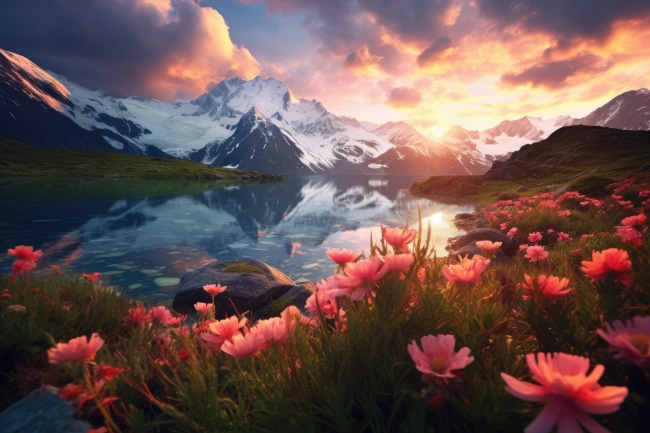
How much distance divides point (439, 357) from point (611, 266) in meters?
1.18

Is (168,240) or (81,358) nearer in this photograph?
(81,358)

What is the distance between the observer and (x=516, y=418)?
146 cm

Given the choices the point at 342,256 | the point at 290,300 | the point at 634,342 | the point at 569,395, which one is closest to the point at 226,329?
the point at 342,256

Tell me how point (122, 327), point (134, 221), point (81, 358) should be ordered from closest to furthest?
1. point (81, 358)
2. point (122, 327)
3. point (134, 221)

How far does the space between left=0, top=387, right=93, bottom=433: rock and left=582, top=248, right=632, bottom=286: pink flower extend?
12.1ft

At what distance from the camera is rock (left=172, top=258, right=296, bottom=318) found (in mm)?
9328

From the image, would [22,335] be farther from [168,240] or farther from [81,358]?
[168,240]

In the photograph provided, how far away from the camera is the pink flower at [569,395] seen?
38.0 inches

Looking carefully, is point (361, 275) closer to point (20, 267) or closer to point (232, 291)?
point (20, 267)

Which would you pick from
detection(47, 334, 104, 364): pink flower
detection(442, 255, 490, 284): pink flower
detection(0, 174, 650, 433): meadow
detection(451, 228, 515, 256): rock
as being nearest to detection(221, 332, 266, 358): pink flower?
detection(0, 174, 650, 433): meadow

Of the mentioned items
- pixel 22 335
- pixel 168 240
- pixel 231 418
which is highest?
pixel 22 335

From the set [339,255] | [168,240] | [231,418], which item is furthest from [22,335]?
[168,240]

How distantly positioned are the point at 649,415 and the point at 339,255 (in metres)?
1.76

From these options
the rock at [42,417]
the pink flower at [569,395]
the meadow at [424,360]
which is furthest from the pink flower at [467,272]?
the rock at [42,417]
